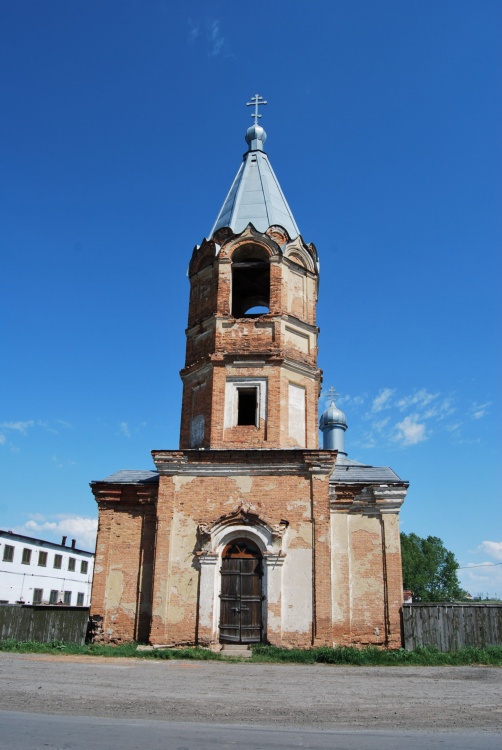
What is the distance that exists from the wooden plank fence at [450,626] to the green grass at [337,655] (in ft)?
1.81

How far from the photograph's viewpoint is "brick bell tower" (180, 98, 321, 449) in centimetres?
1670

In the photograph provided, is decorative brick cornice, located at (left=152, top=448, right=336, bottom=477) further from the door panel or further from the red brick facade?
the door panel

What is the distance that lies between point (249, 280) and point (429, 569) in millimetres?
43345

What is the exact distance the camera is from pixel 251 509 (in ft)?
50.4

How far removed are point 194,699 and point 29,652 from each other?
8171 millimetres

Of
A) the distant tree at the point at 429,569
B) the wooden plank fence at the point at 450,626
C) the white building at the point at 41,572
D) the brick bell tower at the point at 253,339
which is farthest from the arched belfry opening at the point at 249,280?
the distant tree at the point at 429,569

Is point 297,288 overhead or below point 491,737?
overhead

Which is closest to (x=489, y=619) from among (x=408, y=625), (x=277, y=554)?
(x=408, y=625)

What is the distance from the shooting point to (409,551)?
176 feet

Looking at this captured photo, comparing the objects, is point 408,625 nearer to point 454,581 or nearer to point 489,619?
point 489,619

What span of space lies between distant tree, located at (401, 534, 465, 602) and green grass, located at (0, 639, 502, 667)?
40.2 m

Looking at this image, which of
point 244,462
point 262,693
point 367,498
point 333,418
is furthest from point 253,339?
point 333,418

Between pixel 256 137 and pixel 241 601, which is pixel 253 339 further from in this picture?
pixel 256 137

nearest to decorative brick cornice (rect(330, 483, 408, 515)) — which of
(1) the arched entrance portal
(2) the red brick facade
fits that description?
(2) the red brick facade
